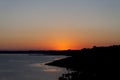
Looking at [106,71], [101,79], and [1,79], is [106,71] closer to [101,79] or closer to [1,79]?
[101,79]

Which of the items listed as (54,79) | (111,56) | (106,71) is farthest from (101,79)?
(54,79)

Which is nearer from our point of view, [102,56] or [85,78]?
[85,78]

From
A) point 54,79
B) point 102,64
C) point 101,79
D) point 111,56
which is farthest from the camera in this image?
point 54,79

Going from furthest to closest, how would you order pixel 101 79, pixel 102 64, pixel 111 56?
pixel 111 56, pixel 102 64, pixel 101 79

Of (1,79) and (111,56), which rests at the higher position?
(111,56)

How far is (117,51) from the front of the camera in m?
40.8

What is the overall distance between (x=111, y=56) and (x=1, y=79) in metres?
21.7

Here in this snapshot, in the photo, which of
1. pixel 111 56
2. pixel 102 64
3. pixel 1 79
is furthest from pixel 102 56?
pixel 1 79

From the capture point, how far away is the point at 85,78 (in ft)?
99.5

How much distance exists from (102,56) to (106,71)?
25.3 ft

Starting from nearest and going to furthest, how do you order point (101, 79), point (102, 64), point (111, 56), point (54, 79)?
point (101, 79) → point (102, 64) → point (111, 56) → point (54, 79)

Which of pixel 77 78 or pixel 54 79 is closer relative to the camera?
pixel 77 78

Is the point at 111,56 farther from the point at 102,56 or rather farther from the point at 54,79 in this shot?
the point at 54,79

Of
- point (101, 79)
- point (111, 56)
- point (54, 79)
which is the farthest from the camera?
point (54, 79)
